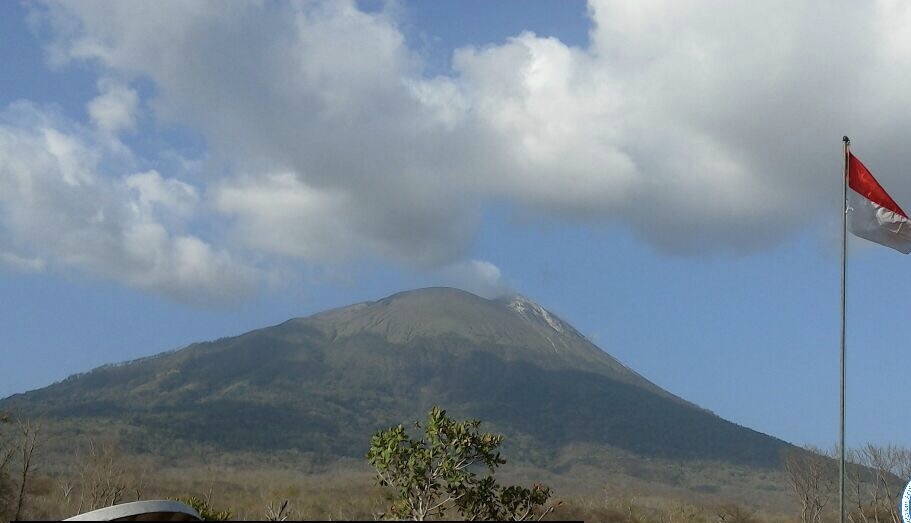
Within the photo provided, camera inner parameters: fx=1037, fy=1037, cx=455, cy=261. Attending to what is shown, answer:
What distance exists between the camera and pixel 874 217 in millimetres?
19828

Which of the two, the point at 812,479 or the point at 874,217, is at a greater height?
the point at 874,217

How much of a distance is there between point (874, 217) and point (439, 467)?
9.71 meters

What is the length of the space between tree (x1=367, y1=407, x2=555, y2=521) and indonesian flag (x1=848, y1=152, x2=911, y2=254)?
8.16 metres

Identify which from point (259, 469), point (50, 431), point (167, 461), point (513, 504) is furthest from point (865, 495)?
point (513, 504)

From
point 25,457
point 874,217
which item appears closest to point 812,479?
point 25,457

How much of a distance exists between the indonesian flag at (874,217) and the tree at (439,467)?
8.16 m

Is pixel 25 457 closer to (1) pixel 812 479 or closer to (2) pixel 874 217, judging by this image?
(2) pixel 874 217

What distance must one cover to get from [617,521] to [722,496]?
3559 inches

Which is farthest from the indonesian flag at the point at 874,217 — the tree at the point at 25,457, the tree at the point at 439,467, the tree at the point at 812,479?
the tree at the point at 812,479

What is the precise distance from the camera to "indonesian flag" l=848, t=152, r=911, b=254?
1977 centimetres

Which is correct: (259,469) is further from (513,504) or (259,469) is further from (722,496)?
(513,504)

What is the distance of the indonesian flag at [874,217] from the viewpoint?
64.8ft

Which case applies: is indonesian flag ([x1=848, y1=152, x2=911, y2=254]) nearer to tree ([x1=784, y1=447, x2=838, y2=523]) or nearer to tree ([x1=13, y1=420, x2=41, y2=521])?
tree ([x1=13, y1=420, x2=41, y2=521])

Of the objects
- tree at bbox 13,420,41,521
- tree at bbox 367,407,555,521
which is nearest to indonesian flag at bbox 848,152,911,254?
tree at bbox 367,407,555,521
